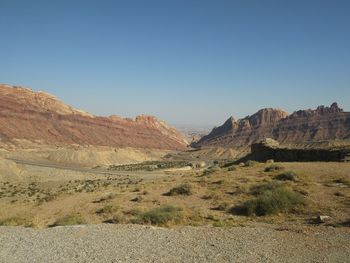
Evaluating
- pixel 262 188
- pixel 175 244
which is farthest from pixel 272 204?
pixel 175 244

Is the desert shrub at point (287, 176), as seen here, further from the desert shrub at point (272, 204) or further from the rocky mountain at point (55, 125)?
the rocky mountain at point (55, 125)

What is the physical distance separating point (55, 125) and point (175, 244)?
482ft

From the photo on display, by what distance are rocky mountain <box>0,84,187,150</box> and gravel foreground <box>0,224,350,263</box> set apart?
11801 centimetres

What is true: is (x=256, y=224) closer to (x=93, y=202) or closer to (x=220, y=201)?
(x=220, y=201)

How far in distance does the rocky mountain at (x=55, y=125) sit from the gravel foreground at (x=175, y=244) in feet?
387

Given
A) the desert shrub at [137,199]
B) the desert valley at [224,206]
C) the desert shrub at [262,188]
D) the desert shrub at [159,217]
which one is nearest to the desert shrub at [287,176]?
the desert valley at [224,206]

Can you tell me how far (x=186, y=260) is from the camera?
34.8 feet

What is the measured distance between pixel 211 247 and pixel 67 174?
191 ft

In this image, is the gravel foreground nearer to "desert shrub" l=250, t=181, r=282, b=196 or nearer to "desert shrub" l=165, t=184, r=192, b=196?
"desert shrub" l=250, t=181, r=282, b=196

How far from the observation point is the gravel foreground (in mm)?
10906

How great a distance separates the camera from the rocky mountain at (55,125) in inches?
5408

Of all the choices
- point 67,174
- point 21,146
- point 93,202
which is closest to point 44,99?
point 21,146

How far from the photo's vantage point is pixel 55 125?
152750 millimetres

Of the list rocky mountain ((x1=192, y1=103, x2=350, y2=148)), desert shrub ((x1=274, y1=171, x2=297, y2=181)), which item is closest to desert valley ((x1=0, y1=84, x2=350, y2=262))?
desert shrub ((x1=274, y1=171, x2=297, y2=181))
